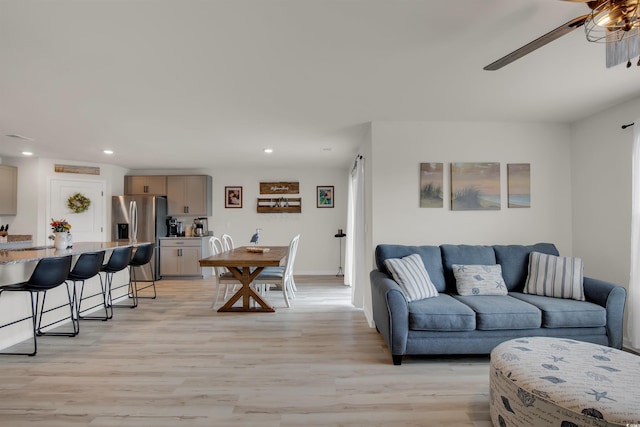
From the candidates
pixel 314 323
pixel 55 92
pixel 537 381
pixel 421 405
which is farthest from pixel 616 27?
pixel 55 92

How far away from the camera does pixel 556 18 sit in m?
1.79

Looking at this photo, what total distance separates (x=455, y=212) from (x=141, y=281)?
576 centimetres

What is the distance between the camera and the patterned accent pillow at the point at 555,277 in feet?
9.66

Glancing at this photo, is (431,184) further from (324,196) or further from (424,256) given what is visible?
(324,196)

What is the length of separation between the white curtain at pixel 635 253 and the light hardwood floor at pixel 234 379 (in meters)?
1.46

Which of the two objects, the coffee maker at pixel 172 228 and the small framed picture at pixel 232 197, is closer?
the coffee maker at pixel 172 228

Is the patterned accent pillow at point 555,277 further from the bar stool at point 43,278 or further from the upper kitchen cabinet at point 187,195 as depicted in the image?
the upper kitchen cabinet at point 187,195

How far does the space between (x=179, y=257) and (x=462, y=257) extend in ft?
17.3

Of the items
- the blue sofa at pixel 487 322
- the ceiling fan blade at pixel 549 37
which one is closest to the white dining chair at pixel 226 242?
the blue sofa at pixel 487 322

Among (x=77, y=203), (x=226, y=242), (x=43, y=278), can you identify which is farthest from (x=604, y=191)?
(x=77, y=203)

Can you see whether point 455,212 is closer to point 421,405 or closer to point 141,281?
point 421,405

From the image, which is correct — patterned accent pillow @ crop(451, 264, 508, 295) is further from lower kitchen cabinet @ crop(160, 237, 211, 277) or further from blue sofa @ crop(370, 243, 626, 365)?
lower kitchen cabinet @ crop(160, 237, 211, 277)

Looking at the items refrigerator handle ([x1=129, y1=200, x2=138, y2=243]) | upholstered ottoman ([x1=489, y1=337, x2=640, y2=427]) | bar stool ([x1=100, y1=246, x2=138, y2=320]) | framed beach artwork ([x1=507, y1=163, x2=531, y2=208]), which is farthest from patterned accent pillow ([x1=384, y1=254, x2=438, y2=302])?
refrigerator handle ([x1=129, y1=200, x2=138, y2=243])

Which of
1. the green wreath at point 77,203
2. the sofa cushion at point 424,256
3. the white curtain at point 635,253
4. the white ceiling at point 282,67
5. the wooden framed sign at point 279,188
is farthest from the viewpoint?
the wooden framed sign at point 279,188
